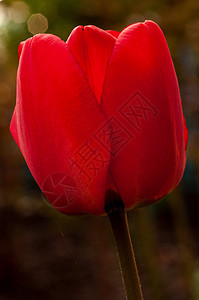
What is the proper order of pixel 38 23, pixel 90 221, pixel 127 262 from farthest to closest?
pixel 90 221, pixel 38 23, pixel 127 262

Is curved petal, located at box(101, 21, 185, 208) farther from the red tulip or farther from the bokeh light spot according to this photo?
the bokeh light spot

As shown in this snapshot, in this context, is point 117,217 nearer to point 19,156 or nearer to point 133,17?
point 133,17

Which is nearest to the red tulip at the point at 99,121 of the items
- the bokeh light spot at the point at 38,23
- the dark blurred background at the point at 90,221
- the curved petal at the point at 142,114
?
the curved petal at the point at 142,114

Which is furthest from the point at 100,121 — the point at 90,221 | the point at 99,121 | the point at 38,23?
the point at 90,221

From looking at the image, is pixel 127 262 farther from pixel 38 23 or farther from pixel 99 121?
pixel 38 23

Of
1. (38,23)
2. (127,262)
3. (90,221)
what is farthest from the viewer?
(90,221)

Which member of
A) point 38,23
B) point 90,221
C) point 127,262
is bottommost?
point 90,221

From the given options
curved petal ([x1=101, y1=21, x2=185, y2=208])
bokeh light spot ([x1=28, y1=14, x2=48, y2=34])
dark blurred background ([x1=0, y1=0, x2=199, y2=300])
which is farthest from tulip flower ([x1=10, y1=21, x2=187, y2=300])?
bokeh light spot ([x1=28, y1=14, x2=48, y2=34])
